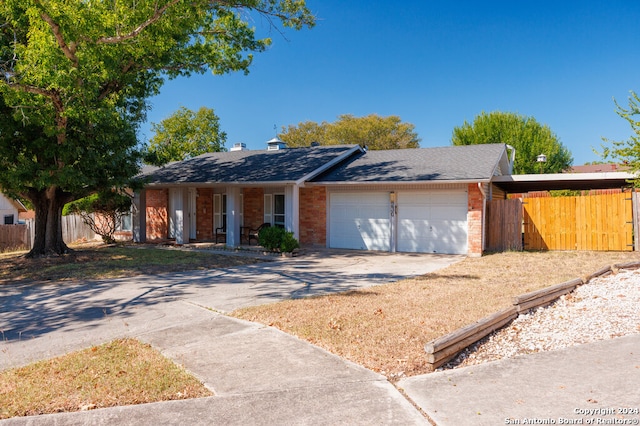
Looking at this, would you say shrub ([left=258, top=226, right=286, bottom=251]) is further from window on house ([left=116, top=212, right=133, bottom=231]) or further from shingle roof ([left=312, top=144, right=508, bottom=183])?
window on house ([left=116, top=212, right=133, bottom=231])

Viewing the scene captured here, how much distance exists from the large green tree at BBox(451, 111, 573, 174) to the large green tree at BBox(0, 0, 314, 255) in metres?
23.9

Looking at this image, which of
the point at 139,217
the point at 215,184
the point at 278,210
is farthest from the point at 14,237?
the point at 278,210

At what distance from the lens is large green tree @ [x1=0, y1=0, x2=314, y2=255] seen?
399 inches

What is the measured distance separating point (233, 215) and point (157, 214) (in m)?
6.06

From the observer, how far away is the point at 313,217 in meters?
17.5

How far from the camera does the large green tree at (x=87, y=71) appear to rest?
1015 centimetres

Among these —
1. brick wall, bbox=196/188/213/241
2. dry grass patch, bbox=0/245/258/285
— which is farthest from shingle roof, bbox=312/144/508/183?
brick wall, bbox=196/188/213/241

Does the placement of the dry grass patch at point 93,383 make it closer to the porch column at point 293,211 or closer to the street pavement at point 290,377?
the street pavement at point 290,377

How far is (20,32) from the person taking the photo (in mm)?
12180

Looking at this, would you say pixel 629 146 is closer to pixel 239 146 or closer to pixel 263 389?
pixel 263 389

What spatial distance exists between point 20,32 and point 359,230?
1202 cm

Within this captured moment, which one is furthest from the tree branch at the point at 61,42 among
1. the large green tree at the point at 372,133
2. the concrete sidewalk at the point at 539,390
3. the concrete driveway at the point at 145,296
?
the large green tree at the point at 372,133

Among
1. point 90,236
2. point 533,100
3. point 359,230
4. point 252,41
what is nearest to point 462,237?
point 359,230

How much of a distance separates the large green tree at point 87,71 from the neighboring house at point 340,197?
3490mm
